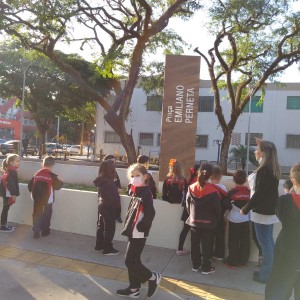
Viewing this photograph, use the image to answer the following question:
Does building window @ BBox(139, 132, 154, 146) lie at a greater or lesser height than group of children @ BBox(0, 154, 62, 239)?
greater

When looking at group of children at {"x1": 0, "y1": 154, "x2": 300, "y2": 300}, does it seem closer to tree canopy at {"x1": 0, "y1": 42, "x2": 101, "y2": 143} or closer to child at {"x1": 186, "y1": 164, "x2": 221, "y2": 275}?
child at {"x1": 186, "y1": 164, "x2": 221, "y2": 275}

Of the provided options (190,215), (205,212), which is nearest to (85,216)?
(190,215)

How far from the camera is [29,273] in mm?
4672

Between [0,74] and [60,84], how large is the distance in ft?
14.7

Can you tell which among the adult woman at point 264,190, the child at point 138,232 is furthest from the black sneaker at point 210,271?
the child at point 138,232

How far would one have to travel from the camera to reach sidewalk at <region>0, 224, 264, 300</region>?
4211mm

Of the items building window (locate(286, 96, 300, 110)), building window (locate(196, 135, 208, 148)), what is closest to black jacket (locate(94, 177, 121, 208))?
building window (locate(286, 96, 300, 110))

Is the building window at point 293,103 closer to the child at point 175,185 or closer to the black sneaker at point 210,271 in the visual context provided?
the child at point 175,185

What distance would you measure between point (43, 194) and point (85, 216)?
801 mm

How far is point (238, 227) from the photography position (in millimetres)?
5215

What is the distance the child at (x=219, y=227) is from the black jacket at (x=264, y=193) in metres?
0.87

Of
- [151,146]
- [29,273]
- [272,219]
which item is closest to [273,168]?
[272,219]

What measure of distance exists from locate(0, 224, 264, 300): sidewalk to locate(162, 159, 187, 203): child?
810 mm

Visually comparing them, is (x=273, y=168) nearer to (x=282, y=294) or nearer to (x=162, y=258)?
(x=282, y=294)
